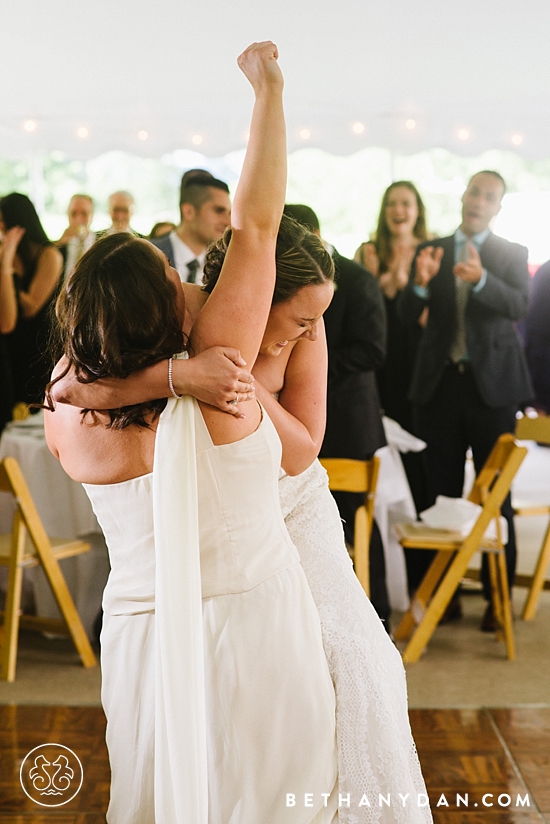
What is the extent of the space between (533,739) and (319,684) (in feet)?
5.30

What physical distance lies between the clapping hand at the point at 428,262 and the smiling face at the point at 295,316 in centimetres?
245

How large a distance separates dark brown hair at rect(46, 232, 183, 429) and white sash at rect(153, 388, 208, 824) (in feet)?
0.31

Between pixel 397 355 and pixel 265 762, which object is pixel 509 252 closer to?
pixel 397 355

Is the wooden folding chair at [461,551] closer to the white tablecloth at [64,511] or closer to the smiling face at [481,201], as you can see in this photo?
the smiling face at [481,201]

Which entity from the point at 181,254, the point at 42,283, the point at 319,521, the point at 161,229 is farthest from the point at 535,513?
the point at 161,229

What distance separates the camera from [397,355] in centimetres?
475

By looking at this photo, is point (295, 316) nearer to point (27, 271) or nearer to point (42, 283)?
point (42, 283)

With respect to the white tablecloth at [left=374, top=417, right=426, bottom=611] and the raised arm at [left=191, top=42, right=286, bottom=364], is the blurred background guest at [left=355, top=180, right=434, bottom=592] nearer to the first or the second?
the white tablecloth at [left=374, top=417, right=426, bottom=611]

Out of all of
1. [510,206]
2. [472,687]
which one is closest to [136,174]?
[510,206]

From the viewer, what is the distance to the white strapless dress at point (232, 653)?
1275 mm

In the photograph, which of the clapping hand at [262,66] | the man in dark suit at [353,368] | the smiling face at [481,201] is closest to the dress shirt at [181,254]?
the man in dark suit at [353,368]

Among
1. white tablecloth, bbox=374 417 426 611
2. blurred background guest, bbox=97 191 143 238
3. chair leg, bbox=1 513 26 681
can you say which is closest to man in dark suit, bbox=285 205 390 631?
white tablecloth, bbox=374 417 426 611

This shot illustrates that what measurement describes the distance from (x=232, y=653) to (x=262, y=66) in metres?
0.86

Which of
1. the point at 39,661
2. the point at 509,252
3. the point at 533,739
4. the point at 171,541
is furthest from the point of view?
the point at 509,252
